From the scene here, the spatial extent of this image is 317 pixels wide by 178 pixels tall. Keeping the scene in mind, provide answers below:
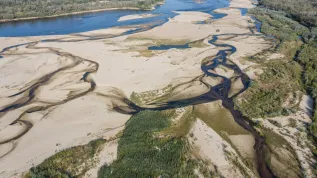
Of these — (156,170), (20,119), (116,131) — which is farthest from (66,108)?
(156,170)

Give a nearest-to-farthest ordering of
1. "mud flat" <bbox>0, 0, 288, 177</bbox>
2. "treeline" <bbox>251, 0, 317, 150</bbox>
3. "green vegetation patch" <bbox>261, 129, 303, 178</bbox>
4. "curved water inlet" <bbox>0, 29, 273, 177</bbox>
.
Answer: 1. "green vegetation patch" <bbox>261, 129, 303, 178</bbox>
2. "mud flat" <bbox>0, 0, 288, 177</bbox>
3. "curved water inlet" <bbox>0, 29, 273, 177</bbox>
4. "treeline" <bbox>251, 0, 317, 150</bbox>

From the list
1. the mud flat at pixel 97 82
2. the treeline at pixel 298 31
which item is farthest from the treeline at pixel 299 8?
the mud flat at pixel 97 82

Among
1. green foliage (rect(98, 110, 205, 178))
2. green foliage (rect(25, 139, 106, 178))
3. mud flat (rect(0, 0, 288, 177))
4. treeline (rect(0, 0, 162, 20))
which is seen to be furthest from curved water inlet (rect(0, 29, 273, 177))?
treeline (rect(0, 0, 162, 20))

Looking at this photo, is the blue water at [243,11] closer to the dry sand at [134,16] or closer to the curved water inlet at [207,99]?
the dry sand at [134,16]

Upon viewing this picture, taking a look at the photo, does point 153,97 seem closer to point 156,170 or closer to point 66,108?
point 66,108

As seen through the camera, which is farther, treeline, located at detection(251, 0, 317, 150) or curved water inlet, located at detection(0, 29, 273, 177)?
treeline, located at detection(251, 0, 317, 150)

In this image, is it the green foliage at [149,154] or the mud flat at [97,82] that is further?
the mud flat at [97,82]

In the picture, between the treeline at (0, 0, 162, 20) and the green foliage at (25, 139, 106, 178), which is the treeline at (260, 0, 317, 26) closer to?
the treeline at (0, 0, 162, 20)
